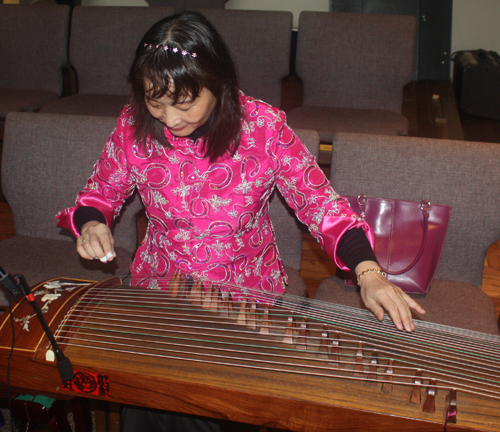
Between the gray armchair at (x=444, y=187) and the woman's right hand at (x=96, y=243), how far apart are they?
0.68 meters

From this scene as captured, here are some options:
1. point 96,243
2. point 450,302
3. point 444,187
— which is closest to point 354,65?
point 444,187

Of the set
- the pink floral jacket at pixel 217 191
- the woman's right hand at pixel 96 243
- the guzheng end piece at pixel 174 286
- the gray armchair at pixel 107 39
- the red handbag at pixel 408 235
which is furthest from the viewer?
the gray armchair at pixel 107 39

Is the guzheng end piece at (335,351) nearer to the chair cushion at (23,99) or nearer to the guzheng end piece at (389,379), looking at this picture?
→ the guzheng end piece at (389,379)

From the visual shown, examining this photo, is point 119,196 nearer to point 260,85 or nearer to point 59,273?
point 59,273

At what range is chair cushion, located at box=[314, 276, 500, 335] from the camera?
4.79ft

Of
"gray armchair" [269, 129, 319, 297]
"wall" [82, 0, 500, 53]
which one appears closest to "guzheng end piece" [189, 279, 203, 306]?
"gray armchair" [269, 129, 319, 297]

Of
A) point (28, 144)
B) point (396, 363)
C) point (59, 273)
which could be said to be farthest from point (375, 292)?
point (28, 144)

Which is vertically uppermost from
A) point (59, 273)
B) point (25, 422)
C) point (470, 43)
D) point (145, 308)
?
point (470, 43)

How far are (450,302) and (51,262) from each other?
1.32m

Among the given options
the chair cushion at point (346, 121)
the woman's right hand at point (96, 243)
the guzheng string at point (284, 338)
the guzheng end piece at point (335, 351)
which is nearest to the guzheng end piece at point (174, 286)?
the guzheng string at point (284, 338)

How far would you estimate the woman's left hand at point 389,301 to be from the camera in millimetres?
1032

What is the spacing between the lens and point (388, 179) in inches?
64.1

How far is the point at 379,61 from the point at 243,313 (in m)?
2.10

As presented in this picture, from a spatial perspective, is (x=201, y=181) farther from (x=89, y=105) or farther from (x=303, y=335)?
(x=89, y=105)
